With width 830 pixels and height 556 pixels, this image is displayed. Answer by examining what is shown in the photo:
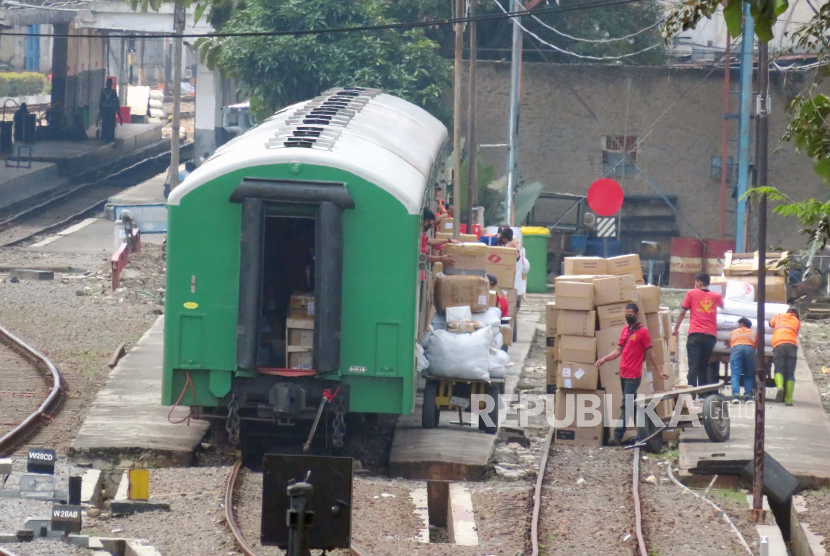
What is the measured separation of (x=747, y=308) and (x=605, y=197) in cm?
645

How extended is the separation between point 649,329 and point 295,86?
15.6 m

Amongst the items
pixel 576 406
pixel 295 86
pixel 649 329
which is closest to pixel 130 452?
pixel 576 406

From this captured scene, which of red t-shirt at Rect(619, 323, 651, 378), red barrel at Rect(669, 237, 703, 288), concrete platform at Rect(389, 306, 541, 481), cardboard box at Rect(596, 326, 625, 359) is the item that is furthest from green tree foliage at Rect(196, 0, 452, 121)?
red t-shirt at Rect(619, 323, 651, 378)

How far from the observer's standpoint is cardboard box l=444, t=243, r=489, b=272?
14.7 m

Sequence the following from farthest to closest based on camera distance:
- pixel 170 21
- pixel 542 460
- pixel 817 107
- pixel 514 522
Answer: pixel 170 21 → pixel 542 460 → pixel 514 522 → pixel 817 107

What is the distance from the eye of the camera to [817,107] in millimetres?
5848

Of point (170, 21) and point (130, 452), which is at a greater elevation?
point (170, 21)

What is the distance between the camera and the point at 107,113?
42125mm

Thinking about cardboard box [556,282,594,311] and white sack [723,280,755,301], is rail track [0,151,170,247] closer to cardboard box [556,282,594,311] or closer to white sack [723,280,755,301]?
white sack [723,280,755,301]

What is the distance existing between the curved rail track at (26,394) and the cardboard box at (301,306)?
2852 mm

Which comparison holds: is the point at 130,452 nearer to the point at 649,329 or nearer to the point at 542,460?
the point at 542,460

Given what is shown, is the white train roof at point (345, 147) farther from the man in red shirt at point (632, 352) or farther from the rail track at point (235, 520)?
the man in red shirt at point (632, 352)

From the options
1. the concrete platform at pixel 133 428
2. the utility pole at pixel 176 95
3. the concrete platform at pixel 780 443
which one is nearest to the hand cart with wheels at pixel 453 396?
the concrete platform at pixel 780 443

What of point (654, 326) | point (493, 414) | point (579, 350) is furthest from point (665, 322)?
point (493, 414)
